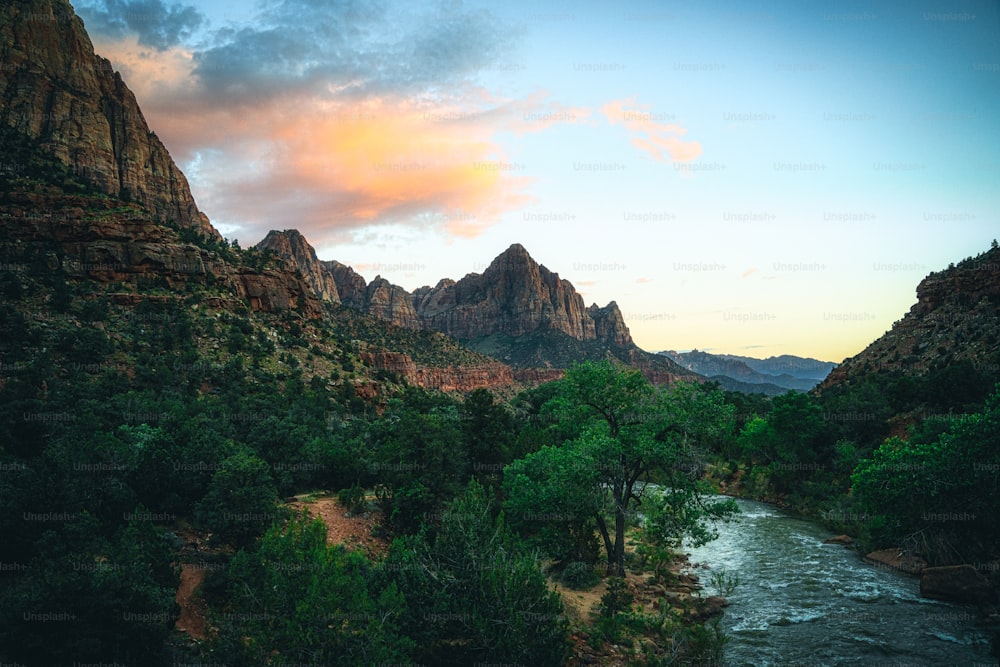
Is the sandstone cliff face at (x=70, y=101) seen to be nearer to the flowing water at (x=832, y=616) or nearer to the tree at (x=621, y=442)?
the tree at (x=621, y=442)

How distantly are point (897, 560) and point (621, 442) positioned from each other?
1381 centimetres

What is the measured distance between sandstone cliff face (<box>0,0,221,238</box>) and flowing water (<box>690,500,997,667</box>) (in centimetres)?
6786

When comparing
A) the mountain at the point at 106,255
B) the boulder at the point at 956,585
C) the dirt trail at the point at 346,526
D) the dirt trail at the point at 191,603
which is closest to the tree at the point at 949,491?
the boulder at the point at 956,585

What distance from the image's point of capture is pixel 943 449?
58.5 feet

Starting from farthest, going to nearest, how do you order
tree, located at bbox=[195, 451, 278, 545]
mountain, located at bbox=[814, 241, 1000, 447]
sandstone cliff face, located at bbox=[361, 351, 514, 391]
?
1. sandstone cliff face, located at bbox=[361, 351, 514, 391]
2. mountain, located at bbox=[814, 241, 1000, 447]
3. tree, located at bbox=[195, 451, 278, 545]

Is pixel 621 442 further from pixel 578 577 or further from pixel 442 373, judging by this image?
pixel 442 373

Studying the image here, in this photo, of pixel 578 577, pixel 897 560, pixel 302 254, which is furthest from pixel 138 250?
pixel 302 254

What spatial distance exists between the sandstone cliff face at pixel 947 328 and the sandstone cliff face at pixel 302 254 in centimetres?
17148

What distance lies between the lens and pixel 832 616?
15492 mm

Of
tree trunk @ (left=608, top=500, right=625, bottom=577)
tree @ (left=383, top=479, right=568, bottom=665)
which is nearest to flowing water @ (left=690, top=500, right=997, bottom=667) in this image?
tree trunk @ (left=608, top=500, right=625, bottom=577)

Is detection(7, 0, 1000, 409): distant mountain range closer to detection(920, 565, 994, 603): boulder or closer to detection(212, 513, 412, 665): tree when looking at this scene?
detection(920, 565, 994, 603): boulder

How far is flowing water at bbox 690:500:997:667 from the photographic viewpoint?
12867 millimetres

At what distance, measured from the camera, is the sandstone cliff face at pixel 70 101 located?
6253 centimetres

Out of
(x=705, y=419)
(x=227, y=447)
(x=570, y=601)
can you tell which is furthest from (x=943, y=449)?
(x=227, y=447)
